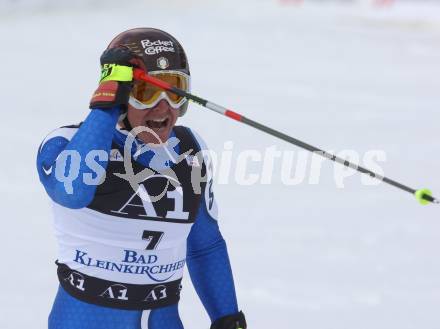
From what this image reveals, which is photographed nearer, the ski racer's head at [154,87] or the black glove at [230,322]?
the ski racer's head at [154,87]

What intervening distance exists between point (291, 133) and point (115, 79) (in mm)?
6457

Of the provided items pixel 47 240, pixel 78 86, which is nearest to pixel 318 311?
pixel 47 240

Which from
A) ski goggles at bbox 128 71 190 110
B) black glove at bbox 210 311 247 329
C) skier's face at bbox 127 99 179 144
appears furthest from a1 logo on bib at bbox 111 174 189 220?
black glove at bbox 210 311 247 329

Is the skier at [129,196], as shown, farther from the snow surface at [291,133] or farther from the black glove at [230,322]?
the snow surface at [291,133]

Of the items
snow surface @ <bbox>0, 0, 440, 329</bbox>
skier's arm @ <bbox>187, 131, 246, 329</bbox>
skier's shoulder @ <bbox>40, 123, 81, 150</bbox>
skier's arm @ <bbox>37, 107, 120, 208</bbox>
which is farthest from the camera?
snow surface @ <bbox>0, 0, 440, 329</bbox>

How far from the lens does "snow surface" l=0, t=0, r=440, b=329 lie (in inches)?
205

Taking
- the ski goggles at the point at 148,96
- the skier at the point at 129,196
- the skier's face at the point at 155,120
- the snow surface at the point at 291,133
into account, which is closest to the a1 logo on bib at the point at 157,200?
the skier at the point at 129,196

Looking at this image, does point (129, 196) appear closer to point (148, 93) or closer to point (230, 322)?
point (148, 93)

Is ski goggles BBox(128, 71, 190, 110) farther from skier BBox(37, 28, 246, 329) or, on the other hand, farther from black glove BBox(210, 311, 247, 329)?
black glove BBox(210, 311, 247, 329)

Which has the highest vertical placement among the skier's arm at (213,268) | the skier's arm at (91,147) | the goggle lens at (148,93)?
the goggle lens at (148,93)

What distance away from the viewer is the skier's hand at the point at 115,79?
8.91 ft

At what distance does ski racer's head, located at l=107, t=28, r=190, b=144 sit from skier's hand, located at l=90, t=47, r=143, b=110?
0.06m

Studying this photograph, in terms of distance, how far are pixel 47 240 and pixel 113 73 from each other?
3.23m

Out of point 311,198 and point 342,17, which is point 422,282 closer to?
point 311,198
